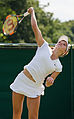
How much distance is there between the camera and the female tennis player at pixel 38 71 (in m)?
3.78

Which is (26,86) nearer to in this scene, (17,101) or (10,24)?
(17,101)

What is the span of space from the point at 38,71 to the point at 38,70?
1 centimetres

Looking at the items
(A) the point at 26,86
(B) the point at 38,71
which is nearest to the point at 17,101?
(A) the point at 26,86

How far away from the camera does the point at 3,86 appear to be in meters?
5.48

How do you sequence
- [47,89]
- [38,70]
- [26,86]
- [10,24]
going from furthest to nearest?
1. [47,89]
2. [10,24]
3. [26,86]
4. [38,70]

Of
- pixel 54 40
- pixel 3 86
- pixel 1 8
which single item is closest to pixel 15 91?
pixel 3 86

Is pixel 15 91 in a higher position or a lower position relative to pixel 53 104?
higher

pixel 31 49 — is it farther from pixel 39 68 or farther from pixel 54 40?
pixel 54 40

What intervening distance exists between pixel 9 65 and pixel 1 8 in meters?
16.2

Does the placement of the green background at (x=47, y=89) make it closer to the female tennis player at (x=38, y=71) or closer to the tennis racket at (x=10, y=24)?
the tennis racket at (x=10, y=24)

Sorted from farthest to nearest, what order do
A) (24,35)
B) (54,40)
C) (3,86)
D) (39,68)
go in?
(54,40) < (24,35) < (3,86) < (39,68)

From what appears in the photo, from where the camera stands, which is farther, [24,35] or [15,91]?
[24,35]

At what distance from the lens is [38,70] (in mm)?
3787

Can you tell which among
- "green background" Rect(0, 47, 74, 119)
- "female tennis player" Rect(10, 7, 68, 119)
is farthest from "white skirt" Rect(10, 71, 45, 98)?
"green background" Rect(0, 47, 74, 119)
